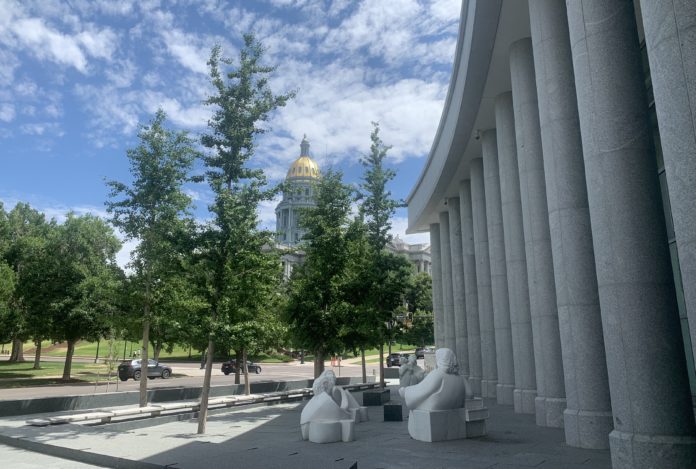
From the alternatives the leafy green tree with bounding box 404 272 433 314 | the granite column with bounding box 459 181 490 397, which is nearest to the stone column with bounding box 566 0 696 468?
the granite column with bounding box 459 181 490 397

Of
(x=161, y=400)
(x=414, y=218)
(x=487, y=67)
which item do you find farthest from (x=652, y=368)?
(x=414, y=218)

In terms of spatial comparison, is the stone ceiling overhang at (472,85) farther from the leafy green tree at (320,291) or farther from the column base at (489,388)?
the column base at (489,388)

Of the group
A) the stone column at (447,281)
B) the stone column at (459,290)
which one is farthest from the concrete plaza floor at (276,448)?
the stone column at (447,281)

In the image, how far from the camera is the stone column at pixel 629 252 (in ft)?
22.7

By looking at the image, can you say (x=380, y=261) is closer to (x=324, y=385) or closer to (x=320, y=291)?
(x=320, y=291)

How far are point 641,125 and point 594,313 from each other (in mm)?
3829

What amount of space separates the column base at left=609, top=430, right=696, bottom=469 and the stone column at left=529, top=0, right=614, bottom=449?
8.28 feet

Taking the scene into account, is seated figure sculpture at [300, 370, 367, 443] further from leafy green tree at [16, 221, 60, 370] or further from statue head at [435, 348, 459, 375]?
leafy green tree at [16, 221, 60, 370]

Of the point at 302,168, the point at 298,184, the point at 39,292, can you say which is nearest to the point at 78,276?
the point at 39,292

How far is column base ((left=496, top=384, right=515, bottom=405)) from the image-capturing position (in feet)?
61.1

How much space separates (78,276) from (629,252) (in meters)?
35.1

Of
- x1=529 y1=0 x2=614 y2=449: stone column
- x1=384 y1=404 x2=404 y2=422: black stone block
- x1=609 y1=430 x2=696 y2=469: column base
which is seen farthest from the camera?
x1=384 y1=404 x2=404 y2=422: black stone block

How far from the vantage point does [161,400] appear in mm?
20938

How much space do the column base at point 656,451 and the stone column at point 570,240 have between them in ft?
8.28
